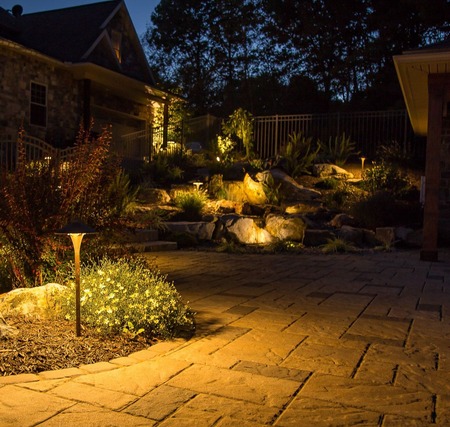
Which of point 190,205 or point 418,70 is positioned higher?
point 418,70

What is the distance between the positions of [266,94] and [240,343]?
2472 centimetres

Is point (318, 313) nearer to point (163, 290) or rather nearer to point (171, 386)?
point (163, 290)

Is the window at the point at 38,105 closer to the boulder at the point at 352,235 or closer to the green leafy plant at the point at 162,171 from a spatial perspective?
the green leafy plant at the point at 162,171

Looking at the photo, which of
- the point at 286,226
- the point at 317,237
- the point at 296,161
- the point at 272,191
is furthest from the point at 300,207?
the point at 296,161

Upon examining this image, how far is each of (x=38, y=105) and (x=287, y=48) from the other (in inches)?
599

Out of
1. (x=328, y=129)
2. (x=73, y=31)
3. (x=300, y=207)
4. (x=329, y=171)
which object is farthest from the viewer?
(x=328, y=129)

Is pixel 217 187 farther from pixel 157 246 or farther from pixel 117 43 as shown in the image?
pixel 117 43

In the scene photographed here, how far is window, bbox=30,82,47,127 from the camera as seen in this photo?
15.5m

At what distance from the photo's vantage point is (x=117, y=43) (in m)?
19.1

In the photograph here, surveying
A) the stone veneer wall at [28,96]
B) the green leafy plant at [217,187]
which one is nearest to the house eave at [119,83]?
the stone veneer wall at [28,96]

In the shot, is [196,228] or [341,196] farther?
[341,196]

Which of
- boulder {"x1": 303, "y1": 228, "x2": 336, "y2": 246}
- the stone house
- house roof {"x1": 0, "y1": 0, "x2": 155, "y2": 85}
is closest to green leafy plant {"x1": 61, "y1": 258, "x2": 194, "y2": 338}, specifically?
boulder {"x1": 303, "y1": 228, "x2": 336, "y2": 246}

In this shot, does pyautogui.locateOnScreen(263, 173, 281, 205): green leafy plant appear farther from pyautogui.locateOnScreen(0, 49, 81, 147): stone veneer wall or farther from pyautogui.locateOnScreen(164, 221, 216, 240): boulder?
pyautogui.locateOnScreen(0, 49, 81, 147): stone veneer wall

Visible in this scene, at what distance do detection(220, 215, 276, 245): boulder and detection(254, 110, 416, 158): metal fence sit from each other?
25.5 ft
